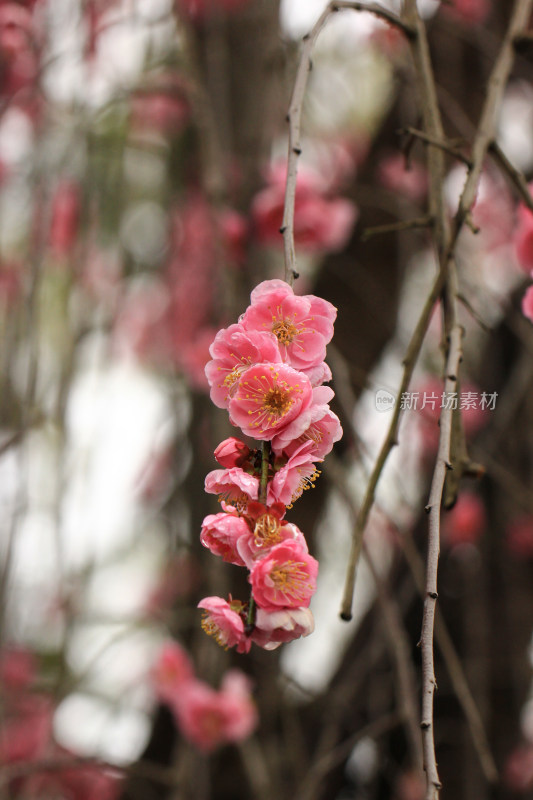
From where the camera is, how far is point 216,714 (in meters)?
1.40

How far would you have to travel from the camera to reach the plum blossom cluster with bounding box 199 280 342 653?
1.69 feet

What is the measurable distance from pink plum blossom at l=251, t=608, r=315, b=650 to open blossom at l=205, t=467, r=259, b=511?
71 millimetres

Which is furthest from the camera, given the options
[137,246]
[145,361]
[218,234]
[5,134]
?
[145,361]

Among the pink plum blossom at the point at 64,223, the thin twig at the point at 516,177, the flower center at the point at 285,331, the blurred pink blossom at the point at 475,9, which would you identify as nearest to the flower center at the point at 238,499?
the flower center at the point at 285,331

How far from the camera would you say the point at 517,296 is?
181cm

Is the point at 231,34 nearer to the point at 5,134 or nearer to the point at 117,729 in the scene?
the point at 5,134

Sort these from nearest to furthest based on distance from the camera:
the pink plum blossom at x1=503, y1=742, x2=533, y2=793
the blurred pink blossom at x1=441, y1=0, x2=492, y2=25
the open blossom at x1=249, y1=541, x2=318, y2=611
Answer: the open blossom at x1=249, y1=541, x2=318, y2=611 < the pink plum blossom at x1=503, y1=742, x2=533, y2=793 < the blurred pink blossom at x1=441, y1=0, x2=492, y2=25

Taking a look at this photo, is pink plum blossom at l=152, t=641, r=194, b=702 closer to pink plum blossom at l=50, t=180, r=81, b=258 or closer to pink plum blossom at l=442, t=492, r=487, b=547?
pink plum blossom at l=442, t=492, r=487, b=547

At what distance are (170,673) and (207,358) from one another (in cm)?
62

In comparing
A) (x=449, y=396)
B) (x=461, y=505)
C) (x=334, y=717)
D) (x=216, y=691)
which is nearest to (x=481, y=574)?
(x=461, y=505)

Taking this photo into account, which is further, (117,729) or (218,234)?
(117,729)

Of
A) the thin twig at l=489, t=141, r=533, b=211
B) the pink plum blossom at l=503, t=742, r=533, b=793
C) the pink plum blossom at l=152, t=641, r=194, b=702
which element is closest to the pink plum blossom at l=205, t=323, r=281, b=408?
the thin twig at l=489, t=141, r=533, b=211

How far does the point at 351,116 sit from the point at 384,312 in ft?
2.75

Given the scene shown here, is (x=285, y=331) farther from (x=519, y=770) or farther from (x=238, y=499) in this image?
(x=519, y=770)
